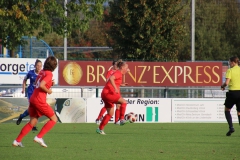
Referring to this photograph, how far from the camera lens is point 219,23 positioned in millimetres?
68312

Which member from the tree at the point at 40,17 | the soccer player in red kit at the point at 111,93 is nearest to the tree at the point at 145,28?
the tree at the point at 40,17

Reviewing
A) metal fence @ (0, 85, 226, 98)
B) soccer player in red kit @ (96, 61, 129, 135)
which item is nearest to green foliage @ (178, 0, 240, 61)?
metal fence @ (0, 85, 226, 98)

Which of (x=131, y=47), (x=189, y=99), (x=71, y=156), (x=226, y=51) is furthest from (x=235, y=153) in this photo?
(x=226, y=51)

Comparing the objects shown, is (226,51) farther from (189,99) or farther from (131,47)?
(189,99)

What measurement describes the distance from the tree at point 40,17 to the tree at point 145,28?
4691 mm

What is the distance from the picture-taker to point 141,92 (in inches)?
1136

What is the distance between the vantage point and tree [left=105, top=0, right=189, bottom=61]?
36375 mm

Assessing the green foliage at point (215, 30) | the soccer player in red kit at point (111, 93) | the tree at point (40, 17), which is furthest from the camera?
the green foliage at point (215, 30)

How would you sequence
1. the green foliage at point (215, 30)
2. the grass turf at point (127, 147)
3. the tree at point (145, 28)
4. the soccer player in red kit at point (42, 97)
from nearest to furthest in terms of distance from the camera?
1. the grass turf at point (127, 147)
2. the soccer player in red kit at point (42, 97)
3. the tree at point (145, 28)
4. the green foliage at point (215, 30)

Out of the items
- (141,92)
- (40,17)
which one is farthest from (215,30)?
(141,92)

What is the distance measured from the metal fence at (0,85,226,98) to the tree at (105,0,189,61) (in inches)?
275

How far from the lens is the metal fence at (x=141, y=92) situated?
2773cm

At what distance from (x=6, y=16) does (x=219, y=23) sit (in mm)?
41816

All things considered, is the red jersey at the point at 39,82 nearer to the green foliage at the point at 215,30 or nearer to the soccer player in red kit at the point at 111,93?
the soccer player in red kit at the point at 111,93
